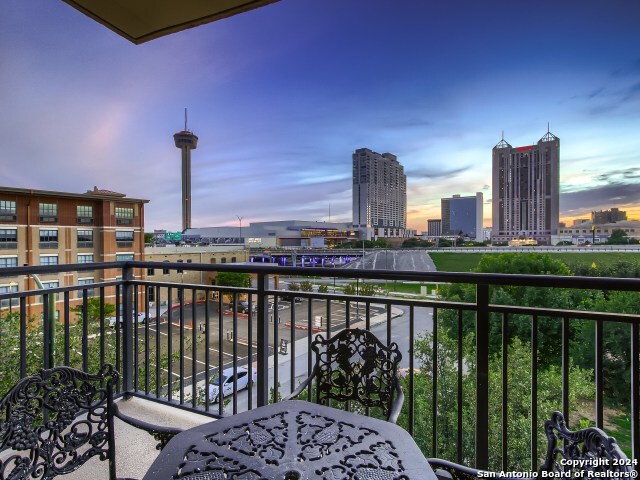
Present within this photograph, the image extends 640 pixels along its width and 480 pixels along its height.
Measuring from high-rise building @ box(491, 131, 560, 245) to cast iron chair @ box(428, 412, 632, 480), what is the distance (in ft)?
26.7

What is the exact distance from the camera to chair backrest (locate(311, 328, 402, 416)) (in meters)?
1.57

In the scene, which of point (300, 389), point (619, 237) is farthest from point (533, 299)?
point (300, 389)

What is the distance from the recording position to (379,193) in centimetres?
1315

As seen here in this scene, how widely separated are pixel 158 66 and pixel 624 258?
37.6ft

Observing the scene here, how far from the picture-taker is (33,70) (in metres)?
6.88

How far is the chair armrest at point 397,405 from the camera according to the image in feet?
4.30

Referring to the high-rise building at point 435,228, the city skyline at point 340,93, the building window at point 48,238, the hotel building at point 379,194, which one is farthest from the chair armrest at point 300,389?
the high-rise building at point 435,228

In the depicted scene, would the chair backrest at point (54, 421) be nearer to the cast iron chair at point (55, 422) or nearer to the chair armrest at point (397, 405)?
the cast iron chair at point (55, 422)

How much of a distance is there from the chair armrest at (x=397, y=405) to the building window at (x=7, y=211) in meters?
7.17

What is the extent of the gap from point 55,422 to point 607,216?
9306mm

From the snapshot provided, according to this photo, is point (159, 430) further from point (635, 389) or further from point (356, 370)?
point (635, 389)

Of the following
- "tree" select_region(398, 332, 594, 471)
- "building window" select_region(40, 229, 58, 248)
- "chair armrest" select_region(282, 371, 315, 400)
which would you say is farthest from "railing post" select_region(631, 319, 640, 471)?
"building window" select_region(40, 229, 58, 248)

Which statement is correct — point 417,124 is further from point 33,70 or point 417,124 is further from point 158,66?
point 33,70

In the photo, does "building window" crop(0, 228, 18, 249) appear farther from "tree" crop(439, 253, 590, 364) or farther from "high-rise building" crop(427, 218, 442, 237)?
"high-rise building" crop(427, 218, 442, 237)
